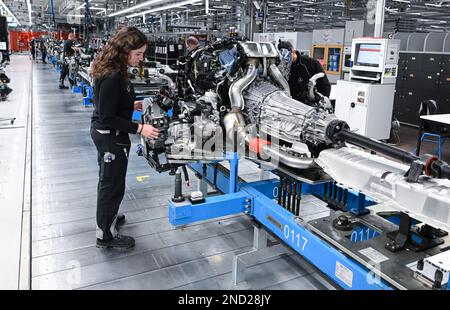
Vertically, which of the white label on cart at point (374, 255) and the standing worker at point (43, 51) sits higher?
the standing worker at point (43, 51)

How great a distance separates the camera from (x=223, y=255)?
3.16 metres

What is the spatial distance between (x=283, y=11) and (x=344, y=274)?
749 inches

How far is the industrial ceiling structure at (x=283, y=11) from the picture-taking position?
1274cm

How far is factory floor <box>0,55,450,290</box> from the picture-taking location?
9.16ft

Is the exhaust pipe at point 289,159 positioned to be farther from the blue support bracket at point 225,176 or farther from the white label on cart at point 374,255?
the white label on cart at point 374,255

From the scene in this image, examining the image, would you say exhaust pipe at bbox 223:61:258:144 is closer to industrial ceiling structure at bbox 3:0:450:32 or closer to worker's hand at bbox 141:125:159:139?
worker's hand at bbox 141:125:159:139

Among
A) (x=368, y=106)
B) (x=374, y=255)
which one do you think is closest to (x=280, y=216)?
(x=374, y=255)

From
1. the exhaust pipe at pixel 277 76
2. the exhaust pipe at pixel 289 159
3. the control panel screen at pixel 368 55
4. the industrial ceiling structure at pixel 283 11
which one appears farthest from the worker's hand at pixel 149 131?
the industrial ceiling structure at pixel 283 11

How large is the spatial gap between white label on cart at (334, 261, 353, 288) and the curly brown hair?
6.18ft

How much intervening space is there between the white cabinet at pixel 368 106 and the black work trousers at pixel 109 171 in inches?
208

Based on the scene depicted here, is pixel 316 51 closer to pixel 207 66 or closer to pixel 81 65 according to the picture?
→ pixel 81 65

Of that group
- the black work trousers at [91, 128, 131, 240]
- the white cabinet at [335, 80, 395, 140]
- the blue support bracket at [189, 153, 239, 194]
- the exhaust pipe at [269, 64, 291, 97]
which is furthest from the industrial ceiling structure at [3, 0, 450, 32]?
the black work trousers at [91, 128, 131, 240]

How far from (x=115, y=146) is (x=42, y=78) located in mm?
15040
